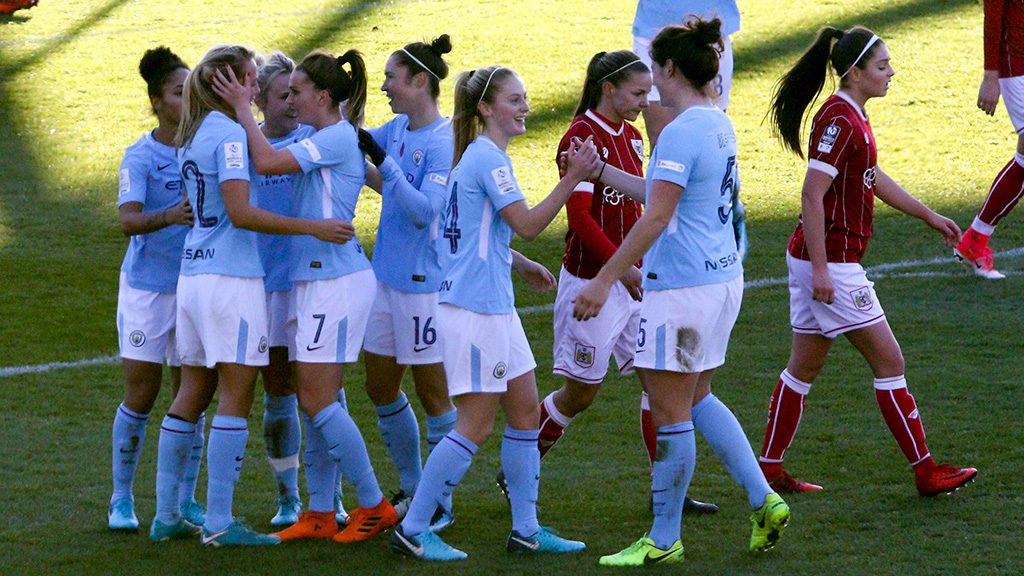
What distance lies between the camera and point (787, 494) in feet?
18.2

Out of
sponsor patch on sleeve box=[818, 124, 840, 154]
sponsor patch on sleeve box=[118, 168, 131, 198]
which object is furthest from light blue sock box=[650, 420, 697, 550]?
sponsor patch on sleeve box=[118, 168, 131, 198]

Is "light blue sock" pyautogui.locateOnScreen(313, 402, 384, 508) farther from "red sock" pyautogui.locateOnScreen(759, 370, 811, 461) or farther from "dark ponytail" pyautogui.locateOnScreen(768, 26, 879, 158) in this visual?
"dark ponytail" pyautogui.locateOnScreen(768, 26, 879, 158)

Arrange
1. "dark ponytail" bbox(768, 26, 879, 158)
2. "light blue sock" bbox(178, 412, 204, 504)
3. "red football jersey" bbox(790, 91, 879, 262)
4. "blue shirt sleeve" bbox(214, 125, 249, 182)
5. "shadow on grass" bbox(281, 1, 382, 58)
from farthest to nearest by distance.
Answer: "shadow on grass" bbox(281, 1, 382, 58) → "dark ponytail" bbox(768, 26, 879, 158) → "light blue sock" bbox(178, 412, 204, 504) → "red football jersey" bbox(790, 91, 879, 262) → "blue shirt sleeve" bbox(214, 125, 249, 182)

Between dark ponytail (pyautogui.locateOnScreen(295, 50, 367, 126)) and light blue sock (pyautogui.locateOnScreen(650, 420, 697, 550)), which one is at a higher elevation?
dark ponytail (pyautogui.locateOnScreen(295, 50, 367, 126))

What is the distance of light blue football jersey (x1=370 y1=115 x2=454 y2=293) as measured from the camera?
535cm

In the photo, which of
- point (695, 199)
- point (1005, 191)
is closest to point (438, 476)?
point (695, 199)

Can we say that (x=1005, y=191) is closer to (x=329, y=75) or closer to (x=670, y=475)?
(x=670, y=475)

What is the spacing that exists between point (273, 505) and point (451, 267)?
1.50 m

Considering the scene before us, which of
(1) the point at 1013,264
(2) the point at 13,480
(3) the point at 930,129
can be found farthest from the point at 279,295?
(3) the point at 930,129

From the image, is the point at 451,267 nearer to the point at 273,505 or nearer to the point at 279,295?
the point at 279,295

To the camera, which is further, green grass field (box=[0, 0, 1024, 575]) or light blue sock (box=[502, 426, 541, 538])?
green grass field (box=[0, 0, 1024, 575])

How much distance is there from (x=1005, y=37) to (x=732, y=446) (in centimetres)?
477

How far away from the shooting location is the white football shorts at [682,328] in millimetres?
4633

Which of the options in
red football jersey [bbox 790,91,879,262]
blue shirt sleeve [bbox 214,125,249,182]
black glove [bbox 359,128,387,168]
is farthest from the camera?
red football jersey [bbox 790,91,879,262]
